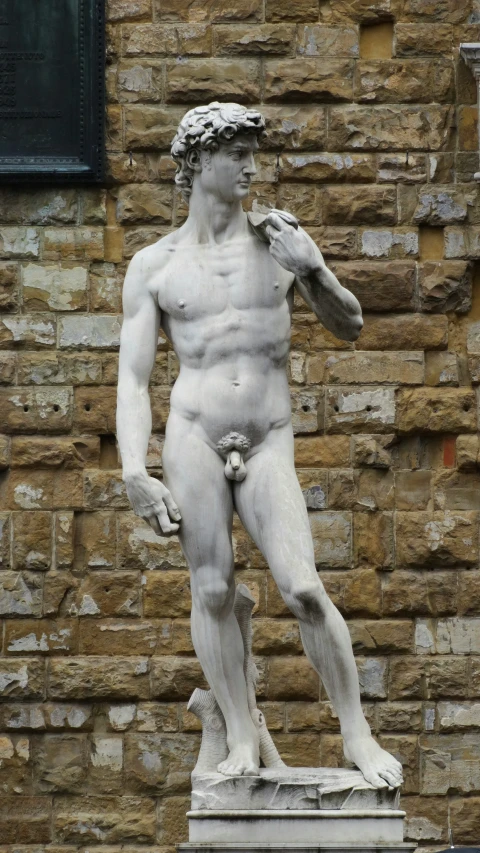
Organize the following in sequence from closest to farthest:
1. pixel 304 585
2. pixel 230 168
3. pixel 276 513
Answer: pixel 304 585
pixel 276 513
pixel 230 168

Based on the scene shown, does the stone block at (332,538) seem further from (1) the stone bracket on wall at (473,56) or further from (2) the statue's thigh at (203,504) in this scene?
(2) the statue's thigh at (203,504)

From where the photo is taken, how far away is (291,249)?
27.3 feet

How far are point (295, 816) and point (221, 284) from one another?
6.80 ft

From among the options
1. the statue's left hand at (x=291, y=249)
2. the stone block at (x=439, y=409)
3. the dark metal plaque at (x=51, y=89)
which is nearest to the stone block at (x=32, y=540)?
the dark metal plaque at (x=51, y=89)

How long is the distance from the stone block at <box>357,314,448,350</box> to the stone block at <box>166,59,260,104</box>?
1362mm

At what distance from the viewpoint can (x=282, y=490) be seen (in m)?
8.39

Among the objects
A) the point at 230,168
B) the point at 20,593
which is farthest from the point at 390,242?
the point at 230,168

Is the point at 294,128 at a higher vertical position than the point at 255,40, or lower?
lower

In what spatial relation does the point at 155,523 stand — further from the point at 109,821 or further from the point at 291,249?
the point at 109,821

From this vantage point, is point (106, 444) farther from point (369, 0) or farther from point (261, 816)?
point (261, 816)

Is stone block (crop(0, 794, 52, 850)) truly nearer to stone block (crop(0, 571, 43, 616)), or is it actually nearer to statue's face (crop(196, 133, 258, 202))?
stone block (crop(0, 571, 43, 616))

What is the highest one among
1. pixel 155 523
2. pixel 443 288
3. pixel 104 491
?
pixel 443 288

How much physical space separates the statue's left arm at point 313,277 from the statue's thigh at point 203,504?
73 centimetres

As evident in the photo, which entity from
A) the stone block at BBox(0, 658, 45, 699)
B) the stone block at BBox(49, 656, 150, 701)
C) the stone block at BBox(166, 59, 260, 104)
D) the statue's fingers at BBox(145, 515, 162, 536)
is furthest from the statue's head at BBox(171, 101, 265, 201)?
the stone block at BBox(0, 658, 45, 699)
